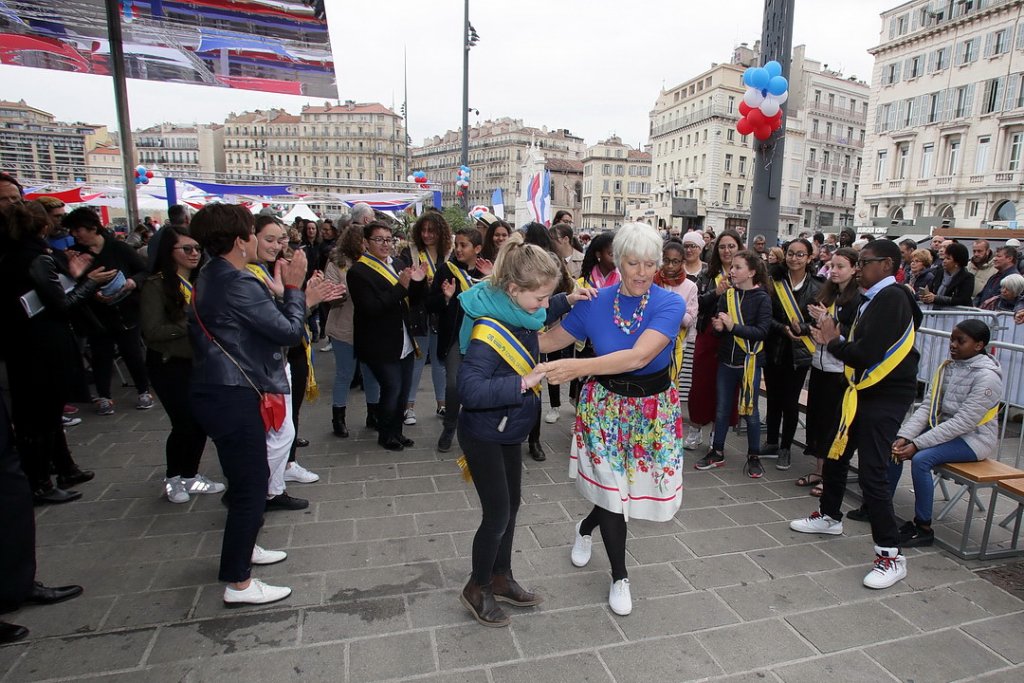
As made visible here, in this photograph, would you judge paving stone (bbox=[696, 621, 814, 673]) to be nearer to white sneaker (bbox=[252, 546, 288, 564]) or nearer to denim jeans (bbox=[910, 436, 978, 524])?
denim jeans (bbox=[910, 436, 978, 524])

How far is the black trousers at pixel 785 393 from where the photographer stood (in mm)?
4699

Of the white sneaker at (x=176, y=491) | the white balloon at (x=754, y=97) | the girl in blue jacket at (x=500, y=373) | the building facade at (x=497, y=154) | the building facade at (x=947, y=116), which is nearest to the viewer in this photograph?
the girl in blue jacket at (x=500, y=373)

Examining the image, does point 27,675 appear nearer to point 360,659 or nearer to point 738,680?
point 360,659

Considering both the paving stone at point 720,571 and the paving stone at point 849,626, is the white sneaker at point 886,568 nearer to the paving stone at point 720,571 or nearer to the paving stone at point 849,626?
the paving stone at point 849,626

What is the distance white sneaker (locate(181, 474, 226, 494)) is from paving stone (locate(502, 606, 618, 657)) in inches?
93.8

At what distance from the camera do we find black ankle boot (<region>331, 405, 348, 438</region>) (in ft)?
17.3

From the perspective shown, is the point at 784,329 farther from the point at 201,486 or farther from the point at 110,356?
the point at 110,356

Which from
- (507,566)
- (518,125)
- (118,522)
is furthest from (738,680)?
(518,125)

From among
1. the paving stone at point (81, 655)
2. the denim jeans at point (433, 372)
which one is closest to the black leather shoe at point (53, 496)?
the paving stone at point (81, 655)

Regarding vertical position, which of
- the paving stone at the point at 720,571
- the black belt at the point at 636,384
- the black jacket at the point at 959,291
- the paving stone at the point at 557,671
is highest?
the black jacket at the point at 959,291

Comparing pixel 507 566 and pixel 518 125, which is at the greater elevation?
pixel 518 125

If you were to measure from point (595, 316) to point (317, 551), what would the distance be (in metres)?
2.08

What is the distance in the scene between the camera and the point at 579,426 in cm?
278

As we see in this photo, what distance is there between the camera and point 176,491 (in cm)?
386
